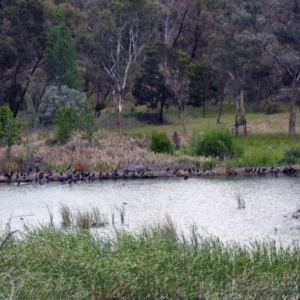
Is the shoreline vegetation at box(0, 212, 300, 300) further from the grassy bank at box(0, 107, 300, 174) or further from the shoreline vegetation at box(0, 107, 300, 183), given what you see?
the grassy bank at box(0, 107, 300, 174)

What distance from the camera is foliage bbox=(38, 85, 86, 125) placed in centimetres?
5341

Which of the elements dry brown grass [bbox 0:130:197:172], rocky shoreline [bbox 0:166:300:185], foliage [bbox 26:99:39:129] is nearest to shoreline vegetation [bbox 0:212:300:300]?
rocky shoreline [bbox 0:166:300:185]

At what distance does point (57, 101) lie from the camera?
54188 millimetres

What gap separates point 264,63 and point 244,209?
3299 cm

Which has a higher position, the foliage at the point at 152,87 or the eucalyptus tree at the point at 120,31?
the eucalyptus tree at the point at 120,31

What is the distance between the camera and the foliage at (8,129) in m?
43.5

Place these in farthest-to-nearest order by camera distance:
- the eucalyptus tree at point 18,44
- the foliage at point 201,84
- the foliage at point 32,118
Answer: the foliage at point 201,84
the eucalyptus tree at point 18,44
the foliage at point 32,118

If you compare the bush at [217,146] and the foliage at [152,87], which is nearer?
the bush at [217,146]

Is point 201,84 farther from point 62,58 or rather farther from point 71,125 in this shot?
point 71,125

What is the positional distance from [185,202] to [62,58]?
28280 millimetres

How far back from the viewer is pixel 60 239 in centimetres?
1576

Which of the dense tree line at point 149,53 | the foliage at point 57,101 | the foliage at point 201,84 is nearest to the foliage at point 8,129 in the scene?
the foliage at point 57,101

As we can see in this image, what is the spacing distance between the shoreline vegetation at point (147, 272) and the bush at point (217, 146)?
95.5 feet

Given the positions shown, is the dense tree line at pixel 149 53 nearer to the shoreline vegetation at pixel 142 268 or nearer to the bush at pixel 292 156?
the bush at pixel 292 156
